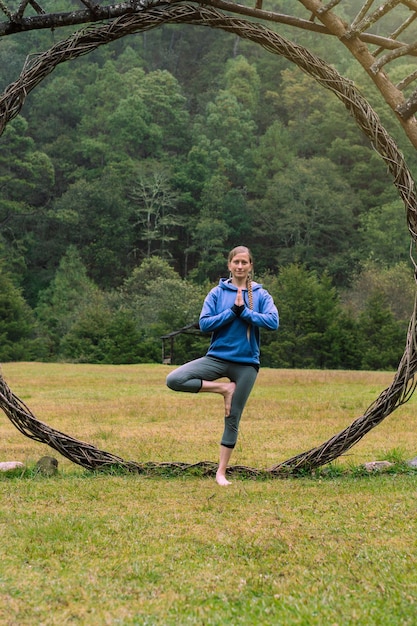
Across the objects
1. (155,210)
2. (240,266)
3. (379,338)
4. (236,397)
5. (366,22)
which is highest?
(155,210)

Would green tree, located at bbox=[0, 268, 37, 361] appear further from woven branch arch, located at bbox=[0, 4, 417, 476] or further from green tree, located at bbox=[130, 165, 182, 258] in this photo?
woven branch arch, located at bbox=[0, 4, 417, 476]

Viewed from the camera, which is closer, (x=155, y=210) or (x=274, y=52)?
(x=274, y=52)

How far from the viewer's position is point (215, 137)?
224 ft

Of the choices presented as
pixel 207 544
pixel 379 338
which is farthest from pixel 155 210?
pixel 207 544

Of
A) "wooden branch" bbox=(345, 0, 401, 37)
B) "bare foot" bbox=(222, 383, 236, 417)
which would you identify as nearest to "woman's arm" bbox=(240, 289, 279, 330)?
"bare foot" bbox=(222, 383, 236, 417)

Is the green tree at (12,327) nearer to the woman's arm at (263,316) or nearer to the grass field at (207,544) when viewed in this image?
the grass field at (207,544)

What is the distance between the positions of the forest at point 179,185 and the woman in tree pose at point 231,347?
32804 mm

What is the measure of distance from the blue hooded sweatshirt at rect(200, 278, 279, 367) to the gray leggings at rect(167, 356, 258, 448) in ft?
0.21

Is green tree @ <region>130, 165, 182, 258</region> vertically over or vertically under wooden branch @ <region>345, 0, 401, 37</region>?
over

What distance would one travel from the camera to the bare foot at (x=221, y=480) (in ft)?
22.6

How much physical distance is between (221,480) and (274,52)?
3835 mm

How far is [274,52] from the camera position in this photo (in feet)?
25.4

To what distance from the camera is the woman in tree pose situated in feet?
22.2

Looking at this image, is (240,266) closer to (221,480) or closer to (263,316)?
(263,316)
